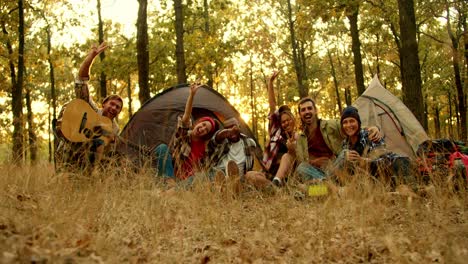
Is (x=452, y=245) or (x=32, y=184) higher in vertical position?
(x=32, y=184)

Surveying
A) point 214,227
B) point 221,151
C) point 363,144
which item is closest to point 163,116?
point 221,151

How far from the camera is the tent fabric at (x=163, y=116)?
23.2 ft

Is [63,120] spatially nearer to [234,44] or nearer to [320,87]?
[234,44]

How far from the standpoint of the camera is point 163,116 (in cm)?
719

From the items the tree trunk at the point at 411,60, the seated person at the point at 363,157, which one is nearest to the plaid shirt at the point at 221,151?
the seated person at the point at 363,157

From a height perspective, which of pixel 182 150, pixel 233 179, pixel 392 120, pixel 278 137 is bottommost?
pixel 233 179

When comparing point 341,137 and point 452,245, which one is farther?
point 341,137

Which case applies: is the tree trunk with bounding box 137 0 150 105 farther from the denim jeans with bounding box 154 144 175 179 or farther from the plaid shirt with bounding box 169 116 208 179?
the denim jeans with bounding box 154 144 175 179

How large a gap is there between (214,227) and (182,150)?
8.34 feet

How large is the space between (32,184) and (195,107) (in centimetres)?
323

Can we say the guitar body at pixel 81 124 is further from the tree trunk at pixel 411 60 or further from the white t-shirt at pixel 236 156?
the tree trunk at pixel 411 60

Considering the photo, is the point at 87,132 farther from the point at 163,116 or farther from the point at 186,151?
the point at 163,116

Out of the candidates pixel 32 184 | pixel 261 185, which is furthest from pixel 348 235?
pixel 32 184

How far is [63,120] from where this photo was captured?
17.7 feet
